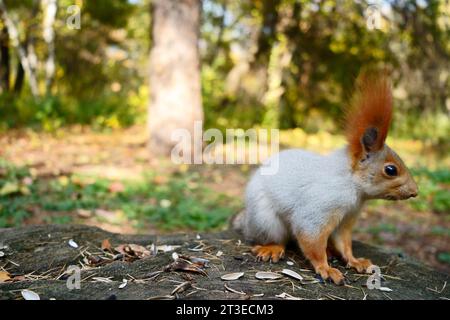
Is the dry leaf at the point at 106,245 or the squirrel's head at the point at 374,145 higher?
the squirrel's head at the point at 374,145

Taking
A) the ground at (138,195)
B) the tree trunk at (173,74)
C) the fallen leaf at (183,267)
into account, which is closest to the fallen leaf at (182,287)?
the fallen leaf at (183,267)

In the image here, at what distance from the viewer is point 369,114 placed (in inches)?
106

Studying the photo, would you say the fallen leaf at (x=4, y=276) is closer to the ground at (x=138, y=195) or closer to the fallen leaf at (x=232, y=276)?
the fallen leaf at (x=232, y=276)

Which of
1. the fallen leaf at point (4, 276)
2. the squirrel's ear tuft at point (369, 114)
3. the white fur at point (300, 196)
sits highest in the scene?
the squirrel's ear tuft at point (369, 114)

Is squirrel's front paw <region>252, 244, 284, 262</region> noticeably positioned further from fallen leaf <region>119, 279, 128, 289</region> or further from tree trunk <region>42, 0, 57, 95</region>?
tree trunk <region>42, 0, 57, 95</region>

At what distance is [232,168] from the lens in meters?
7.22

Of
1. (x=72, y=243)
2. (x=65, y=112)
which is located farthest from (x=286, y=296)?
Answer: (x=65, y=112)

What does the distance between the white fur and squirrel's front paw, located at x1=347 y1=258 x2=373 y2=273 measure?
33 centimetres

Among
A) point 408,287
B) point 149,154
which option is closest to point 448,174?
point 149,154

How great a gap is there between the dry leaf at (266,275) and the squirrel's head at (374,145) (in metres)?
0.70

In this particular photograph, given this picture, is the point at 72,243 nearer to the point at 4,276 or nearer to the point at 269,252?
the point at 4,276

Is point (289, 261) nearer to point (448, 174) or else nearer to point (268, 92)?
point (448, 174)

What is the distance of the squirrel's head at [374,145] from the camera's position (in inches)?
104

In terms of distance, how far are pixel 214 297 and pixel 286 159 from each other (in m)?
1.15
